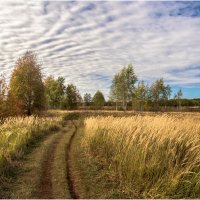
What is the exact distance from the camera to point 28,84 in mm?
34844

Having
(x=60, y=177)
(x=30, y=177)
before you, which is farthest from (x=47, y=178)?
(x=30, y=177)

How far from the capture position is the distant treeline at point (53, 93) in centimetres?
3303

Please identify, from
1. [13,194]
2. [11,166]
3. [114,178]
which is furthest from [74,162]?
[13,194]

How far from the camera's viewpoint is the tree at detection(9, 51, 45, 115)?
34.6 m

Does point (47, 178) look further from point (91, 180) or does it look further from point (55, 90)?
point (55, 90)

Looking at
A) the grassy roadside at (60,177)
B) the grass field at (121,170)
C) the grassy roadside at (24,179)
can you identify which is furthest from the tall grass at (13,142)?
the grassy roadside at (60,177)

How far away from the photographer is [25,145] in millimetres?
14586

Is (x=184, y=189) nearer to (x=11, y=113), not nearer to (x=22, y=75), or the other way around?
(x=11, y=113)

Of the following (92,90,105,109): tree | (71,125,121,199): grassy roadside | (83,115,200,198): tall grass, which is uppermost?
(92,90,105,109): tree

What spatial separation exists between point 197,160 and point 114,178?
2.49m

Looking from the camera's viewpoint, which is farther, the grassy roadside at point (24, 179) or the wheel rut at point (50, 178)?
the grassy roadside at point (24, 179)

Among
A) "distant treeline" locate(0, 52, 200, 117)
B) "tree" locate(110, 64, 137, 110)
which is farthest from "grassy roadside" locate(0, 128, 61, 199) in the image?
"tree" locate(110, 64, 137, 110)

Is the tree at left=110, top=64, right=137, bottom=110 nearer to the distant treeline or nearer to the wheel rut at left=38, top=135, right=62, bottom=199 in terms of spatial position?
the distant treeline

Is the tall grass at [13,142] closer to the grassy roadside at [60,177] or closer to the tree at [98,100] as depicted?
the grassy roadside at [60,177]
